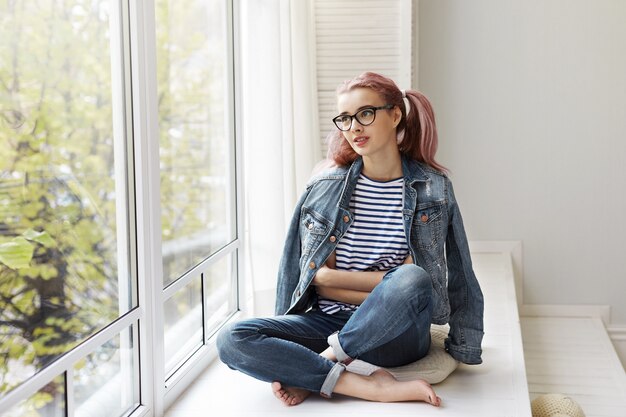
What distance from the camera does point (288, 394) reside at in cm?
186

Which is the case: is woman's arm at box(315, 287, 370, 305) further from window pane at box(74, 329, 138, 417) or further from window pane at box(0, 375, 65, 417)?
window pane at box(0, 375, 65, 417)

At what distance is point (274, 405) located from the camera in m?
1.87

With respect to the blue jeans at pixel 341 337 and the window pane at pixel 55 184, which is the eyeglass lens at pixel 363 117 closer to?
the blue jeans at pixel 341 337

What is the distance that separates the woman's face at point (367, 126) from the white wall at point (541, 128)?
5.49 ft

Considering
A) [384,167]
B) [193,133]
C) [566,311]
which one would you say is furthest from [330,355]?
[566,311]

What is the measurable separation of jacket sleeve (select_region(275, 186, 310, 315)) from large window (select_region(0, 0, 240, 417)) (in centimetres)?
A: 28

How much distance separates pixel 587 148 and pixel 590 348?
0.91m

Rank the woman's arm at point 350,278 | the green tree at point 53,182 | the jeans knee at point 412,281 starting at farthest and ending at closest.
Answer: the woman's arm at point 350,278 → the jeans knee at point 412,281 → the green tree at point 53,182

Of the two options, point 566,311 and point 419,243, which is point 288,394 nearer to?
point 419,243

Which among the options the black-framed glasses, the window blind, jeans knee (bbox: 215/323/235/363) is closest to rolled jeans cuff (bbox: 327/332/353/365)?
jeans knee (bbox: 215/323/235/363)

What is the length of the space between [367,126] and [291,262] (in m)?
0.41

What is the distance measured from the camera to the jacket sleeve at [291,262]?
82.5 inches

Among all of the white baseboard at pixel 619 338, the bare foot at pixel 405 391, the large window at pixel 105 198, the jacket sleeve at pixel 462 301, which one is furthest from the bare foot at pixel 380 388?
the white baseboard at pixel 619 338

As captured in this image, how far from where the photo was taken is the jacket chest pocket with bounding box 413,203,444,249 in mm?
1980
